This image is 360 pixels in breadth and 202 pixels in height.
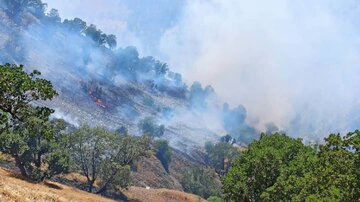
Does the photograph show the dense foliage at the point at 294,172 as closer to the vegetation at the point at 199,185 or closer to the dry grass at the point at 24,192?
the dry grass at the point at 24,192

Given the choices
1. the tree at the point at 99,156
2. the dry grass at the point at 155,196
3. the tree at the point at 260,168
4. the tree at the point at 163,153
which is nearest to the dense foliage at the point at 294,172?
the tree at the point at 260,168

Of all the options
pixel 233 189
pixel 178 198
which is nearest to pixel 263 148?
pixel 233 189

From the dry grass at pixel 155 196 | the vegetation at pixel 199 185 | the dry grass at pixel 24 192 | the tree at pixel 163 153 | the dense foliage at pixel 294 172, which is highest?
the tree at pixel 163 153

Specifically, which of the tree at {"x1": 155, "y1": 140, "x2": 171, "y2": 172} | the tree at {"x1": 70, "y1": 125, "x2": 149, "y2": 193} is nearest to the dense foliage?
the tree at {"x1": 70, "y1": 125, "x2": 149, "y2": 193}

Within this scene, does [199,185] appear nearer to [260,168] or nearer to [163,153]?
[163,153]

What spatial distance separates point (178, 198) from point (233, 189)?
236 ft

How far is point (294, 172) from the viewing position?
1860 inches

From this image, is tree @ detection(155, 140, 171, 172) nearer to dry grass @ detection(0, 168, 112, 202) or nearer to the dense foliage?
dry grass @ detection(0, 168, 112, 202)

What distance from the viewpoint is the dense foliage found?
26062mm

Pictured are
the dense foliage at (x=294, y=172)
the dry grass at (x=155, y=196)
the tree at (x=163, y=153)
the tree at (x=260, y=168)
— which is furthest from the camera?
the tree at (x=163, y=153)

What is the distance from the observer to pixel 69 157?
89.9 m

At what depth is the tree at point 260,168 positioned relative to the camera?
51.1 metres

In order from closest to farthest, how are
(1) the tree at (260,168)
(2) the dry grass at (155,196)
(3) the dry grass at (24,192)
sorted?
(3) the dry grass at (24,192) → (1) the tree at (260,168) → (2) the dry grass at (155,196)

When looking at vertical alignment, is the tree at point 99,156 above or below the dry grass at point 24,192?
above
